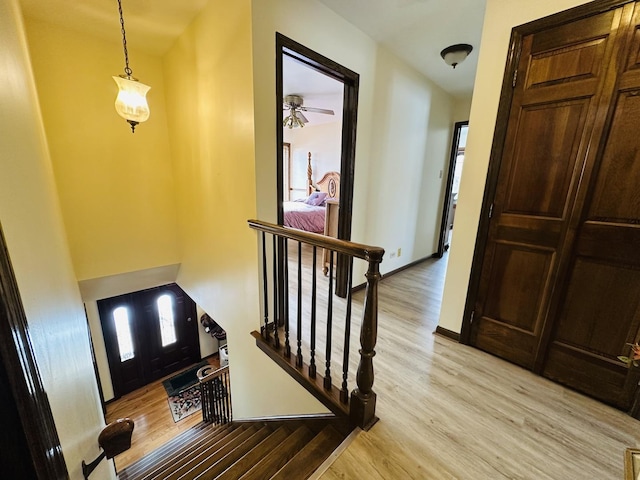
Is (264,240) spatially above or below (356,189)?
below

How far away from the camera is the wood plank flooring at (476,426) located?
117 centimetres

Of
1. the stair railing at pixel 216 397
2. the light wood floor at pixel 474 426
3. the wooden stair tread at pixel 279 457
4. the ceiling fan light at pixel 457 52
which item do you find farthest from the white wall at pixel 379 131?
the stair railing at pixel 216 397

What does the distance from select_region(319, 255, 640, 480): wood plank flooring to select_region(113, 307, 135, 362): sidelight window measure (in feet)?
15.7

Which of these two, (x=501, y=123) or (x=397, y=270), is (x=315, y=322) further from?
(x=397, y=270)

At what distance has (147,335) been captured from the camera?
4922mm

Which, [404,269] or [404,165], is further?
[404,269]

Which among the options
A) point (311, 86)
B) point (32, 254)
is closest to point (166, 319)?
point (32, 254)

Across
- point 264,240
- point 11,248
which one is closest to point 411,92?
point 264,240

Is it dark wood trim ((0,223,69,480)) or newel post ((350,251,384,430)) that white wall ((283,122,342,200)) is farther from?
dark wood trim ((0,223,69,480))

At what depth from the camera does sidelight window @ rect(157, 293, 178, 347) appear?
199 inches

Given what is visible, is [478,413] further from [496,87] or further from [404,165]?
Result: [404,165]

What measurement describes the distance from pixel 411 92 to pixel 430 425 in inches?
127

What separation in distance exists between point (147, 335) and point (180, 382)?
1121 millimetres

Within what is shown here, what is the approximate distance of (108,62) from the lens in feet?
8.45
